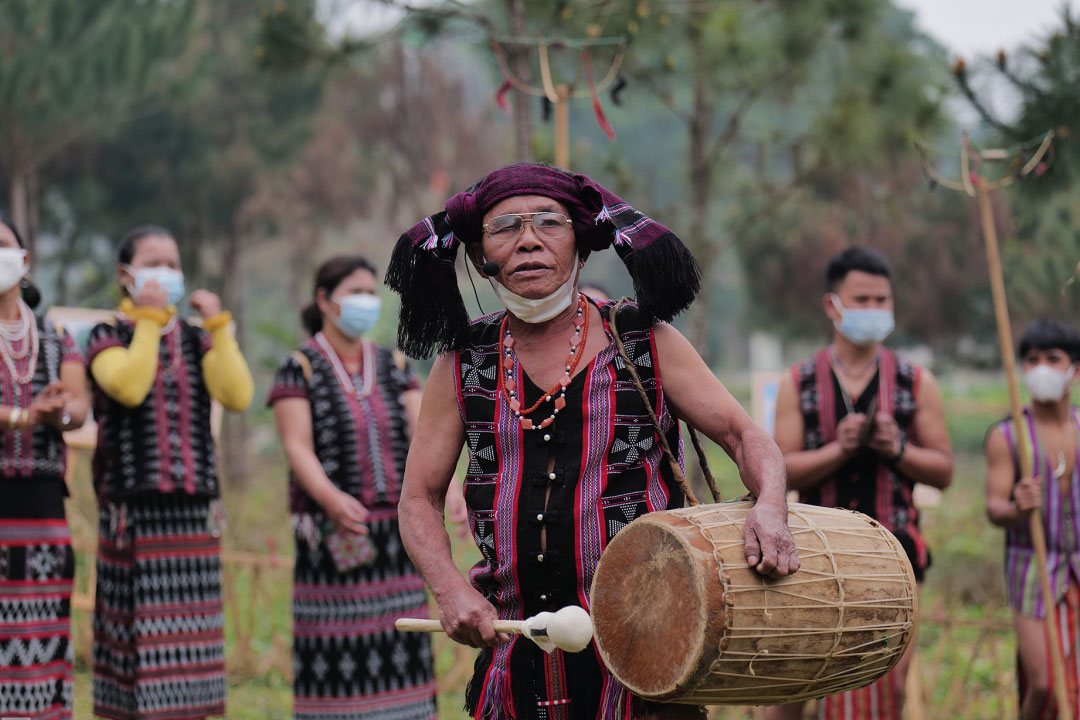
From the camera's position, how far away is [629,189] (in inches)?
435

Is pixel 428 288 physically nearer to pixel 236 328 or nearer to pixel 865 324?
pixel 865 324

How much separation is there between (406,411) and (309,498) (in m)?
0.59

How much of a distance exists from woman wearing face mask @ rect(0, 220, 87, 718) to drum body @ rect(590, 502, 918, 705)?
9.00ft

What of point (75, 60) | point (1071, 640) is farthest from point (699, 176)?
point (75, 60)

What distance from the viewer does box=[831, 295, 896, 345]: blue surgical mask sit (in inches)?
221

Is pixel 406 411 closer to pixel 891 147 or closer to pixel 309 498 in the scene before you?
pixel 309 498

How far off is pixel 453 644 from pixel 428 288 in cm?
530

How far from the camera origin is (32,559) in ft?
16.6

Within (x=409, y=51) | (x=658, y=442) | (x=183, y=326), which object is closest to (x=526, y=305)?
(x=658, y=442)

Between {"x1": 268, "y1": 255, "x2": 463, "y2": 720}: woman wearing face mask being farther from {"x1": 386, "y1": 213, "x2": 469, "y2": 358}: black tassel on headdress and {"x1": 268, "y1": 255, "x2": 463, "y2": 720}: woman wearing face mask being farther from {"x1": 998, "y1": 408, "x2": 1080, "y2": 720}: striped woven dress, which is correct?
{"x1": 998, "y1": 408, "x2": 1080, "y2": 720}: striped woven dress

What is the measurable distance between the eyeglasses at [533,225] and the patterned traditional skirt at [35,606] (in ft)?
8.96

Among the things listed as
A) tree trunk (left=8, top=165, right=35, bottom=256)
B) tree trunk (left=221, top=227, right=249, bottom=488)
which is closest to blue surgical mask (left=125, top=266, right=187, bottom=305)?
tree trunk (left=8, top=165, right=35, bottom=256)

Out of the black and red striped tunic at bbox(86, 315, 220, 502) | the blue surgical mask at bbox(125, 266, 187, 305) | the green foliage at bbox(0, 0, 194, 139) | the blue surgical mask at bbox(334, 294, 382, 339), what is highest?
the green foliage at bbox(0, 0, 194, 139)

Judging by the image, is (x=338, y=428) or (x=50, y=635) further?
(x=338, y=428)
